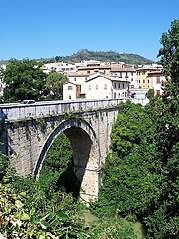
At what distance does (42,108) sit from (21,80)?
24675 millimetres

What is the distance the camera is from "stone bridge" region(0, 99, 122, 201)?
35.1ft

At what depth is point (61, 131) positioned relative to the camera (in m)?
→ 14.1

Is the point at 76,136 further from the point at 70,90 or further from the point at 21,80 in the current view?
the point at 70,90

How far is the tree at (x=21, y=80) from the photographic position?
117 feet

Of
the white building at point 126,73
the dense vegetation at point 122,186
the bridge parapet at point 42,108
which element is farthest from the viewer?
the white building at point 126,73

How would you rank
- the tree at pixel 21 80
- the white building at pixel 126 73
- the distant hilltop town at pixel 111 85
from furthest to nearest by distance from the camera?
the white building at pixel 126 73
the tree at pixel 21 80
the distant hilltop town at pixel 111 85

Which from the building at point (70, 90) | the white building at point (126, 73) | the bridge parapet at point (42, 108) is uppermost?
the white building at point (126, 73)

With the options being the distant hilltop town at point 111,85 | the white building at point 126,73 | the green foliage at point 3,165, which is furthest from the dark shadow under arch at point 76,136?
the white building at point 126,73

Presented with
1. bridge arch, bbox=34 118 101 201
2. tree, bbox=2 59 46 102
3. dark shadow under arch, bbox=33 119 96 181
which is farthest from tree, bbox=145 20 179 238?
tree, bbox=2 59 46 102

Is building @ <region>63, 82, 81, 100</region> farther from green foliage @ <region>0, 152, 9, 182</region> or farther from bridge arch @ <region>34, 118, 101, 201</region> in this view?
green foliage @ <region>0, 152, 9, 182</region>

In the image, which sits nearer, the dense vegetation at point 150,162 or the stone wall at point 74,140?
the dense vegetation at point 150,162

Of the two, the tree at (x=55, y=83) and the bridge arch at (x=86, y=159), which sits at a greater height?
the tree at (x=55, y=83)

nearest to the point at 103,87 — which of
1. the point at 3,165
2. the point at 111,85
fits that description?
the point at 111,85

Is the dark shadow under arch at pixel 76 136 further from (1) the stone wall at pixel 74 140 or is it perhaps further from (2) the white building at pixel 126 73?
(2) the white building at pixel 126 73
